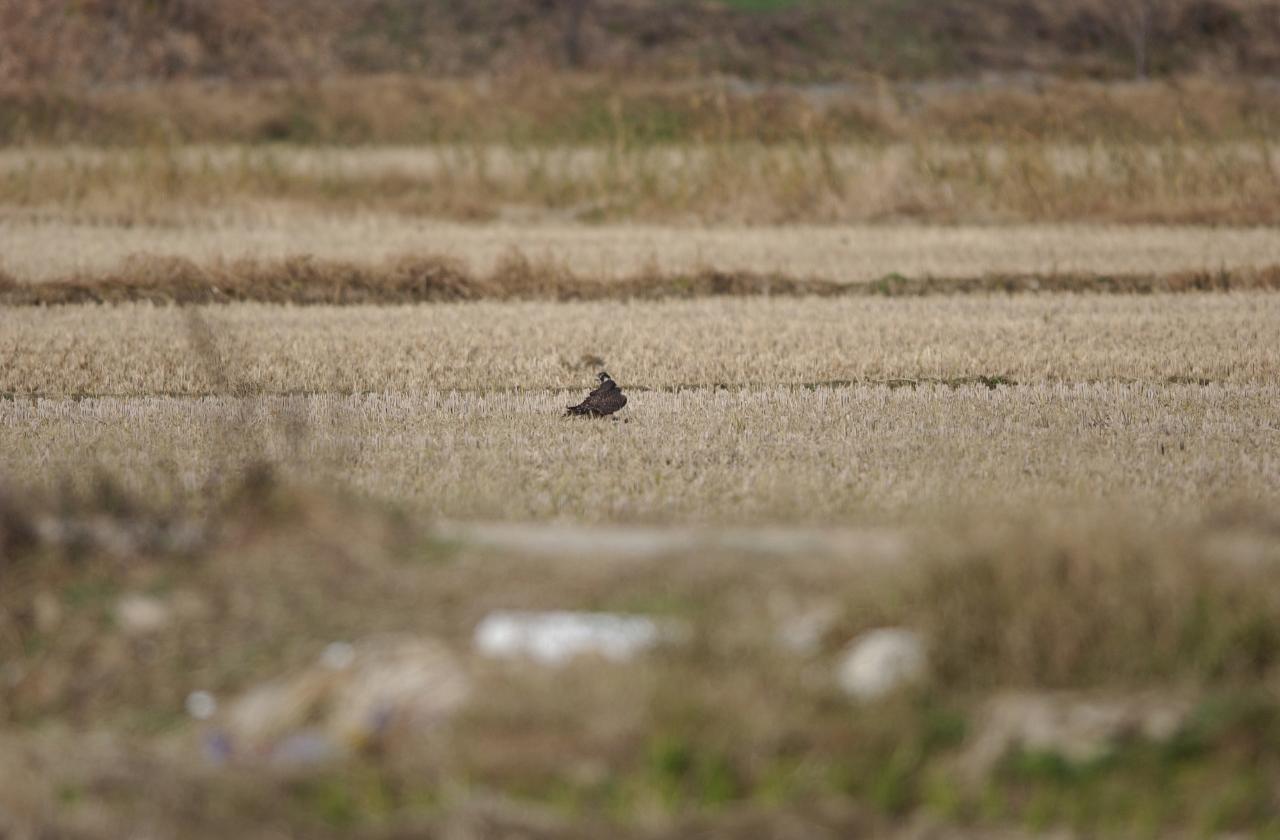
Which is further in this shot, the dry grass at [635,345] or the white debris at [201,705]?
the dry grass at [635,345]

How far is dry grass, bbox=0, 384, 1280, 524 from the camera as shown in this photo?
30.8 ft

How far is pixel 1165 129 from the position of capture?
1160 inches

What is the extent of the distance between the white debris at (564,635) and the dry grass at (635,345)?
23.8ft


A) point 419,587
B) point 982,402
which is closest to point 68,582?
point 419,587

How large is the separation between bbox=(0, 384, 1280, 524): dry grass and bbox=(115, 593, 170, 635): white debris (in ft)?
4.88

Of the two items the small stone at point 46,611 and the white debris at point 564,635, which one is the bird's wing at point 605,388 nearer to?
the white debris at point 564,635

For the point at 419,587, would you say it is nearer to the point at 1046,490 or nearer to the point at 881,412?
the point at 1046,490

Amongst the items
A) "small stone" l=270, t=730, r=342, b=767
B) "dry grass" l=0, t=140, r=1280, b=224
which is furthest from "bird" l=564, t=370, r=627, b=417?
"dry grass" l=0, t=140, r=1280, b=224

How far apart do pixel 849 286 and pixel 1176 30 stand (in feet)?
129

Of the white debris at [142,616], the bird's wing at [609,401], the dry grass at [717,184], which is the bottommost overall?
the dry grass at [717,184]

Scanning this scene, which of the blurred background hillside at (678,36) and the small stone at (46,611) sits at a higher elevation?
the small stone at (46,611)

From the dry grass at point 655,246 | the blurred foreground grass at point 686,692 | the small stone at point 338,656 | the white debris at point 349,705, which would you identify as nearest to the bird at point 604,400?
the blurred foreground grass at point 686,692

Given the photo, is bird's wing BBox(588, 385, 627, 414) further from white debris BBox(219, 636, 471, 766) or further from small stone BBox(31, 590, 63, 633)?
white debris BBox(219, 636, 471, 766)

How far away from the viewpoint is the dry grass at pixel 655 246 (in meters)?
20.1
